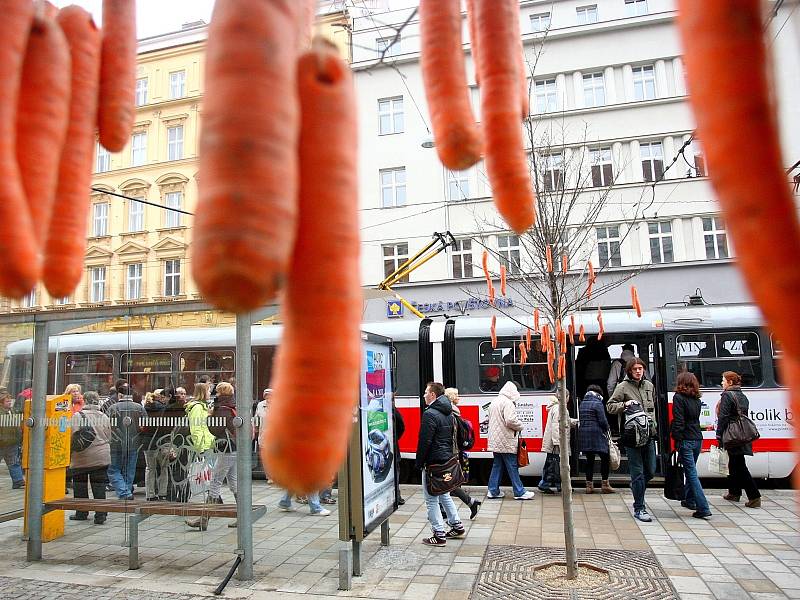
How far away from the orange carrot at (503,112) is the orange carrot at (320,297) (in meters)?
0.31

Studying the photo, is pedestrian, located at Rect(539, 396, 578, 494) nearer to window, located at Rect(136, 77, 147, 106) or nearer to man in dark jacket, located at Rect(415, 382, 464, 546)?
man in dark jacket, located at Rect(415, 382, 464, 546)

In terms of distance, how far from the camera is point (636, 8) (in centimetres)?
2245

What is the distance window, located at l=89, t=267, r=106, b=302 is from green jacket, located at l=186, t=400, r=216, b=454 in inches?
669

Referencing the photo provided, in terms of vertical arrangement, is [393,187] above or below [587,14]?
below

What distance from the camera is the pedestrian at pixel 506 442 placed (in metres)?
9.89

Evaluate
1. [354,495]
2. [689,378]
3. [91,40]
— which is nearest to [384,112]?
[689,378]

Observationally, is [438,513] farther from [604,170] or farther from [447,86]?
[604,170]

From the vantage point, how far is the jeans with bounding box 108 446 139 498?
759 cm

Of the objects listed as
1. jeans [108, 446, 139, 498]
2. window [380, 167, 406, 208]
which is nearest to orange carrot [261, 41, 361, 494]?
jeans [108, 446, 139, 498]

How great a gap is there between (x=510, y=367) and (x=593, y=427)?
2280 mm

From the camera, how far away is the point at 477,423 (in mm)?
11562

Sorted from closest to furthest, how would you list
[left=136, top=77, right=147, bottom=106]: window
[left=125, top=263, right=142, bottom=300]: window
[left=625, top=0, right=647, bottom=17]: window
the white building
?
[left=136, top=77, right=147, bottom=106]: window → the white building → [left=625, top=0, right=647, bottom=17]: window → [left=125, top=263, right=142, bottom=300]: window

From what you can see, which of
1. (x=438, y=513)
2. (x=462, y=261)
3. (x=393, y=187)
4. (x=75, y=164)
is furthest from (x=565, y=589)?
(x=393, y=187)

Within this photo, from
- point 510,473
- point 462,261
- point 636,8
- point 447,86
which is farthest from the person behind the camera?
point 636,8
